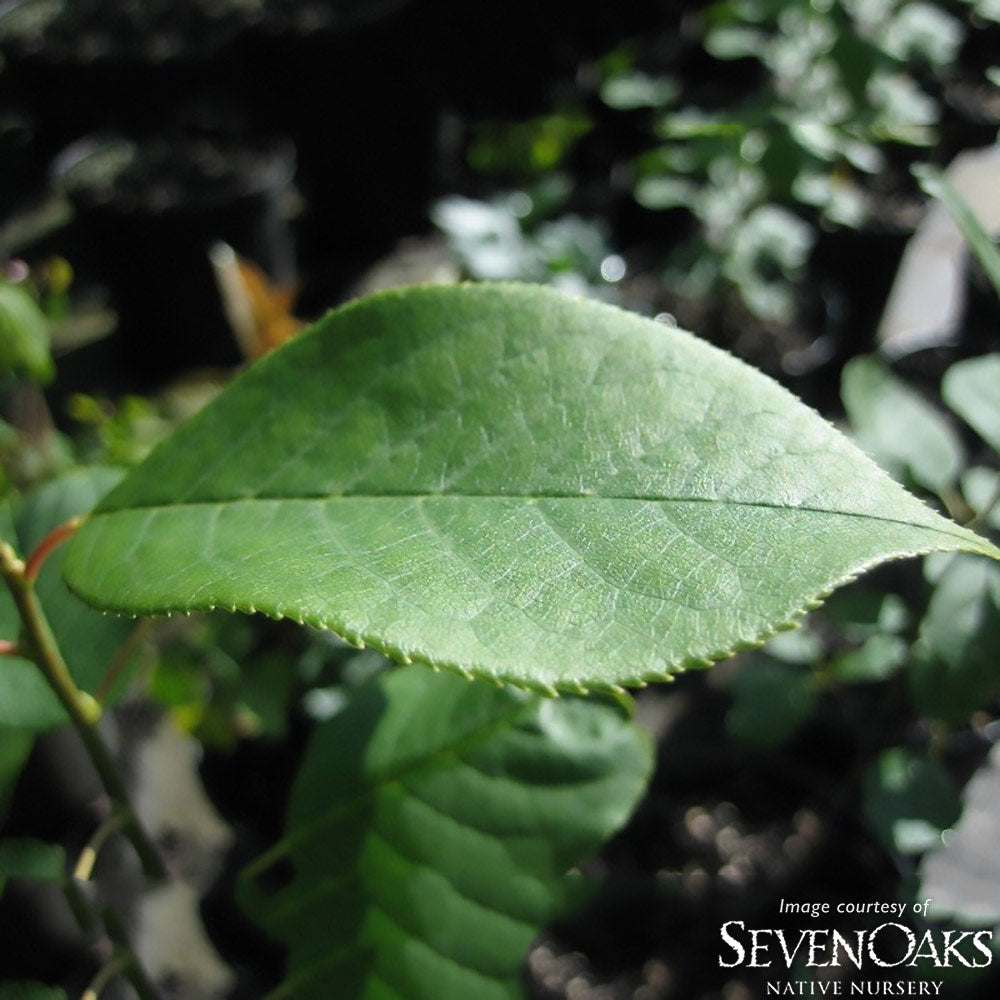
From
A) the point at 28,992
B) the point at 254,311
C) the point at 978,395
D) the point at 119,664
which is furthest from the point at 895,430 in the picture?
the point at 254,311

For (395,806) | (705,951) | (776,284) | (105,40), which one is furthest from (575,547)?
(105,40)

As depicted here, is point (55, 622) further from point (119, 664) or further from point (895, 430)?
point (895, 430)

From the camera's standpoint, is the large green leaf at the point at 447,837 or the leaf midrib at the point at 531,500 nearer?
the leaf midrib at the point at 531,500

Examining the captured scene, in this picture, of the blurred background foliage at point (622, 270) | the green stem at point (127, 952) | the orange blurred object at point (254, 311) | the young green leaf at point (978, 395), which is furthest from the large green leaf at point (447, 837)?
the orange blurred object at point (254, 311)

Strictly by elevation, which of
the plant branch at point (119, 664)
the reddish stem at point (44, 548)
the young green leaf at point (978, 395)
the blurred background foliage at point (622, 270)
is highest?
the reddish stem at point (44, 548)

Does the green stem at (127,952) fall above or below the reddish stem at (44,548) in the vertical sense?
below

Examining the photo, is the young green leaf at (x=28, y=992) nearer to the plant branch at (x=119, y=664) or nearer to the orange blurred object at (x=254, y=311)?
the plant branch at (x=119, y=664)

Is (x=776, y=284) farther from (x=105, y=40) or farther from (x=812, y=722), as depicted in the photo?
(x=105, y=40)

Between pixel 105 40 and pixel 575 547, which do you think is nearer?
pixel 575 547
